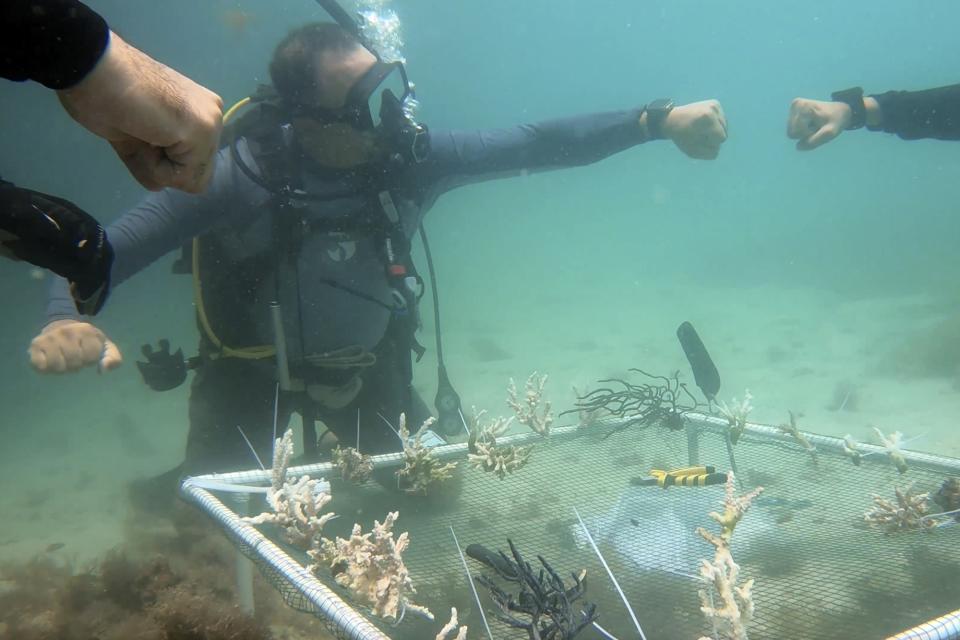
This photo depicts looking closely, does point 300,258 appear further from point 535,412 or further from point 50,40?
point 50,40

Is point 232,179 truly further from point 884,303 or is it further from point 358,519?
point 884,303

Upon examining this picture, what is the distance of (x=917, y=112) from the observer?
149 inches

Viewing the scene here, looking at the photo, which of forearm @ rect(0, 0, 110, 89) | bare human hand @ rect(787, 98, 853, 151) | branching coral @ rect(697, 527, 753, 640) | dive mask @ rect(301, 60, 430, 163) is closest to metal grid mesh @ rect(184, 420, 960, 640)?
branching coral @ rect(697, 527, 753, 640)

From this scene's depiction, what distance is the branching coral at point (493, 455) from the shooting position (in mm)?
3834

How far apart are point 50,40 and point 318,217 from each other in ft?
11.9

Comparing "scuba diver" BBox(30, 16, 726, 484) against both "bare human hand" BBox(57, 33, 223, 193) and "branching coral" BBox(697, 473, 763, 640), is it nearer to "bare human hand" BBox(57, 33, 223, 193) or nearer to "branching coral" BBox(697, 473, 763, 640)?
"branching coral" BBox(697, 473, 763, 640)

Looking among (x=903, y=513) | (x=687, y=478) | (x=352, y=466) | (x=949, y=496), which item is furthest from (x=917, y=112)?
(x=352, y=466)

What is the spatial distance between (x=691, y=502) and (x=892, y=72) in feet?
559

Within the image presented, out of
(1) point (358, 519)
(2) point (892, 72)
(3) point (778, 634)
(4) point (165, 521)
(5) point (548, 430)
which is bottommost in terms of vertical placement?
(4) point (165, 521)

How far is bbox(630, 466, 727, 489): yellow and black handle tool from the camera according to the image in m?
3.33

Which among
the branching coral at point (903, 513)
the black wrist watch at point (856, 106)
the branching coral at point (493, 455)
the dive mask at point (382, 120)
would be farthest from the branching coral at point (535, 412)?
the black wrist watch at point (856, 106)

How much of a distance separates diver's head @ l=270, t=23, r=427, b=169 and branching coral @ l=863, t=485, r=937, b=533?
13.2 ft

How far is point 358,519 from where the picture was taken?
139 inches

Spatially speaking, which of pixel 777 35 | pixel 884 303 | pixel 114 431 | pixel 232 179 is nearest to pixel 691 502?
pixel 232 179
